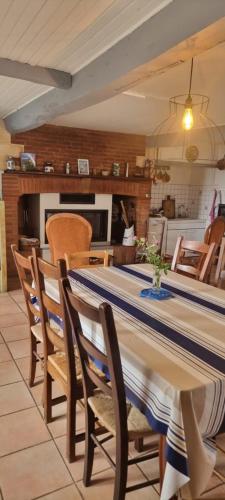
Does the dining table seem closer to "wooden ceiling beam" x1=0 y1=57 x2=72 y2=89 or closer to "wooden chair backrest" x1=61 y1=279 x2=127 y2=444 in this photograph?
"wooden chair backrest" x1=61 y1=279 x2=127 y2=444

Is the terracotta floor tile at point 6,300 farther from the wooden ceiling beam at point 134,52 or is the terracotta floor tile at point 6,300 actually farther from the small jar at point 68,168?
the wooden ceiling beam at point 134,52

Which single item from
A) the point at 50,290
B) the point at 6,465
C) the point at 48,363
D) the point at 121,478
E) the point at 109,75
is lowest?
→ the point at 6,465

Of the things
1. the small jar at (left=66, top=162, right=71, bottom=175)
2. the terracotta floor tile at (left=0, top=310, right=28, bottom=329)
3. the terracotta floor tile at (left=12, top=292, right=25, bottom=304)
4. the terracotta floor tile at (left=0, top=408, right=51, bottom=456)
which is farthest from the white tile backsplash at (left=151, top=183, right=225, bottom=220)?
the terracotta floor tile at (left=0, top=408, right=51, bottom=456)

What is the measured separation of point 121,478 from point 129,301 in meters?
0.83

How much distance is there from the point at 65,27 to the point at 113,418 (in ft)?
6.35

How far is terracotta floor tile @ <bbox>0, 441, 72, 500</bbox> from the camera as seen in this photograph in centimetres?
150

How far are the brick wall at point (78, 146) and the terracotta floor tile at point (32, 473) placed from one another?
3876 millimetres

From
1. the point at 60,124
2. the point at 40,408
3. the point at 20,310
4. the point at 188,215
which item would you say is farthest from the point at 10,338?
the point at 188,215

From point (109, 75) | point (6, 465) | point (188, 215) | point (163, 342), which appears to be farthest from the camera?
point (188, 215)

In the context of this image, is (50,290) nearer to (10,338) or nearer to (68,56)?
(10,338)

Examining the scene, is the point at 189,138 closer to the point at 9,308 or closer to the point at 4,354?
the point at 9,308

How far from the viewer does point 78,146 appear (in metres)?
5.02

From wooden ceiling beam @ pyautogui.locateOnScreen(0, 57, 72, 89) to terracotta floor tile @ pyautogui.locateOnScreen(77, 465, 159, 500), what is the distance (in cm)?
242

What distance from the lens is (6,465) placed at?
5.36ft
